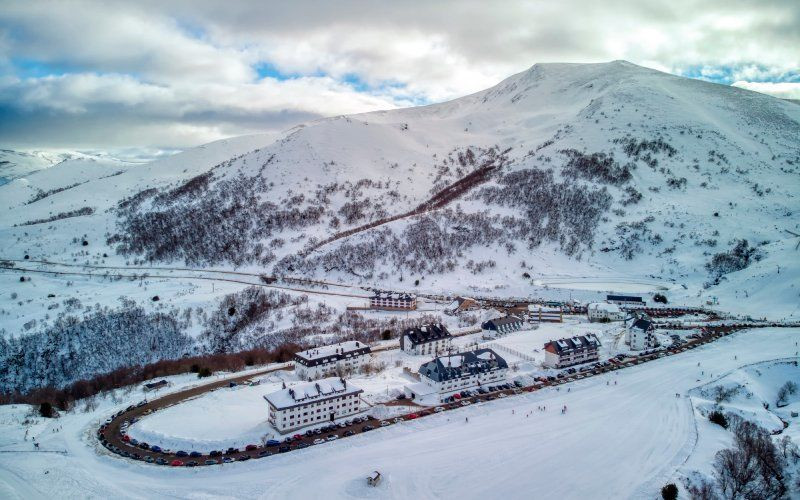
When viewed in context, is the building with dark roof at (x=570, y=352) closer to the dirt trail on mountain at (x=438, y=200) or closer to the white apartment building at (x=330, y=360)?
the white apartment building at (x=330, y=360)

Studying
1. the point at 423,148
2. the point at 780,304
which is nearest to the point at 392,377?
the point at 780,304

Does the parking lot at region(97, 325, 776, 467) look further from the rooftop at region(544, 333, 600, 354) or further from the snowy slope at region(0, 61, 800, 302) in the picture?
the snowy slope at region(0, 61, 800, 302)

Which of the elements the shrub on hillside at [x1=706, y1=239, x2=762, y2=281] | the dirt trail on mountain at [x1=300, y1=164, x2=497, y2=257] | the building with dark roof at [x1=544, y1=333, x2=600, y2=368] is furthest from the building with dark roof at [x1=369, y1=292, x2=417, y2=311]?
the shrub on hillside at [x1=706, y1=239, x2=762, y2=281]

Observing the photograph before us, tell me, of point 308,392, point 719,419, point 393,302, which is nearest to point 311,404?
point 308,392

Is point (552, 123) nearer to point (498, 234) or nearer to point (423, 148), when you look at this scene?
point (423, 148)

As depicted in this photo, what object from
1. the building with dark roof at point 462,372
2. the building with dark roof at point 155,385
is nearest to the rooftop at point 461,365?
the building with dark roof at point 462,372

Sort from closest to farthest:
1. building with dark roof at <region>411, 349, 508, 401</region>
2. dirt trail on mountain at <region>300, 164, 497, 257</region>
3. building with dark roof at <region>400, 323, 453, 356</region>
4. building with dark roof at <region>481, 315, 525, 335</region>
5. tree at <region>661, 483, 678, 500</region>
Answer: tree at <region>661, 483, 678, 500</region> < building with dark roof at <region>411, 349, 508, 401</region> < building with dark roof at <region>400, 323, 453, 356</region> < building with dark roof at <region>481, 315, 525, 335</region> < dirt trail on mountain at <region>300, 164, 497, 257</region>

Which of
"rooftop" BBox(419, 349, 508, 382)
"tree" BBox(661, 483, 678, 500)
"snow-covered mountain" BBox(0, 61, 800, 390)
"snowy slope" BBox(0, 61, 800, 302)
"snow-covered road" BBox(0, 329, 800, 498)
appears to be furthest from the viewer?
"snowy slope" BBox(0, 61, 800, 302)
